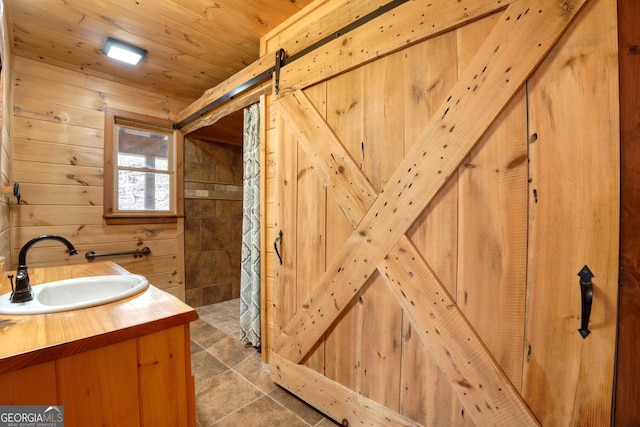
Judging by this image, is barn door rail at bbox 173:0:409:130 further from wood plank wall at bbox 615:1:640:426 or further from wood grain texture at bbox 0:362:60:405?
wood grain texture at bbox 0:362:60:405

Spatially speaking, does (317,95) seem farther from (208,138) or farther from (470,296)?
(208,138)

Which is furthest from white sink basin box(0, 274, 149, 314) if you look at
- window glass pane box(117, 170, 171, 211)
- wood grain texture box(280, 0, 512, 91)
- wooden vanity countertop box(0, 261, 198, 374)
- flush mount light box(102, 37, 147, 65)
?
flush mount light box(102, 37, 147, 65)

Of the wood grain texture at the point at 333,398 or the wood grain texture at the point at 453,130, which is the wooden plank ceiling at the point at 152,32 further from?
the wood grain texture at the point at 333,398

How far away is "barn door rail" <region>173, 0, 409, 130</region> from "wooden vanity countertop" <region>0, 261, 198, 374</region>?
56.8 inches

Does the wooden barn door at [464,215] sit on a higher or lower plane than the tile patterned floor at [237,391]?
higher

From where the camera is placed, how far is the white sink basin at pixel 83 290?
1.00 m

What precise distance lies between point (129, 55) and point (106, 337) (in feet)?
7.66

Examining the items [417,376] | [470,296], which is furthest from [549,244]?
[417,376]

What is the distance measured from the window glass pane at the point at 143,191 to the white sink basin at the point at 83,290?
65.5 inches

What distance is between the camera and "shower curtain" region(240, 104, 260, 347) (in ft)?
7.04

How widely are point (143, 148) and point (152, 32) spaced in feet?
4.01

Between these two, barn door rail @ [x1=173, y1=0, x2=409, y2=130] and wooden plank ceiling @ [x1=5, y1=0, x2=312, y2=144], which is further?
wooden plank ceiling @ [x1=5, y1=0, x2=312, y2=144]

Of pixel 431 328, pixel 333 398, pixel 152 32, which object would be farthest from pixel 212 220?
pixel 431 328

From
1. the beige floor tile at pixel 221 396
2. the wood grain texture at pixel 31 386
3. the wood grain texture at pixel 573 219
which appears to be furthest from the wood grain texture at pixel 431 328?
the wood grain texture at pixel 31 386
